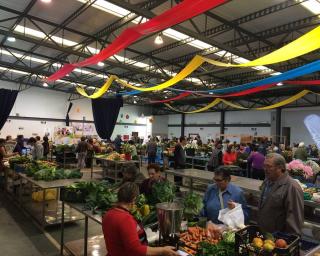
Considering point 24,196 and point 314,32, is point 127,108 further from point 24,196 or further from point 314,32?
point 314,32

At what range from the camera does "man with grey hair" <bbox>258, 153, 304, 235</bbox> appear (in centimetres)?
235

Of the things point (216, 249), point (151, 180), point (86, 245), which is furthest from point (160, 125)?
point (216, 249)

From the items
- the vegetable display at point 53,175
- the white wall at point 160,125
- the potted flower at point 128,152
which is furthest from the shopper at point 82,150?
the white wall at point 160,125

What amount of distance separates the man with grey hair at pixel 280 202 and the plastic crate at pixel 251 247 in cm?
49

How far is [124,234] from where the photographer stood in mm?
1775

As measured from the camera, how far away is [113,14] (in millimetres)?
6836

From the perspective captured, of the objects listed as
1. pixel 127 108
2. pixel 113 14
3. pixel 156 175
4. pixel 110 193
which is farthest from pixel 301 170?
pixel 127 108

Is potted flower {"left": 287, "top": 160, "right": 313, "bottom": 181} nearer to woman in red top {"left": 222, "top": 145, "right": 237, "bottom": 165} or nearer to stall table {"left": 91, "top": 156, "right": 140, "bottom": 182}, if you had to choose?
woman in red top {"left": 222, "top": 145, "right": 237, "bottom": 165}

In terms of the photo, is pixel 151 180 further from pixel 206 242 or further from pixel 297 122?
pixel 297 122

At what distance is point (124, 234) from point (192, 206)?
3.40 ft

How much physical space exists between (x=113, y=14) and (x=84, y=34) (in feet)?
5.32

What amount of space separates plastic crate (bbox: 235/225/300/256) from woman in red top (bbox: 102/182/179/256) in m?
0.39

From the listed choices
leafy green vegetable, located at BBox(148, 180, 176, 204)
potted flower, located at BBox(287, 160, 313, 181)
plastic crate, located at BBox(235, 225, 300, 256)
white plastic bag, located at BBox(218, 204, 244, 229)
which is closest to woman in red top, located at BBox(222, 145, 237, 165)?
potted flower, located at BBox(287, 160, 313, 181)

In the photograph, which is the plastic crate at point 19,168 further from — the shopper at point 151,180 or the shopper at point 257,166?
the shopper at point 257,166
